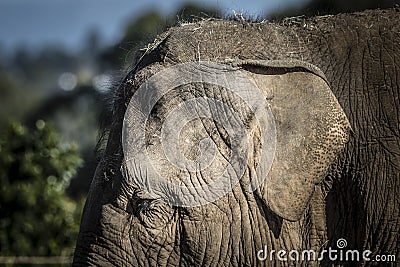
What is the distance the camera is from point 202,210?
4.96 m

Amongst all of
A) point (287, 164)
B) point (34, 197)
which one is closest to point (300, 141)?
point (287, 164)

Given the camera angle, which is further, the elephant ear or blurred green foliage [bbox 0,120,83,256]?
blurred green foliage [bbox 0,120,83,256]

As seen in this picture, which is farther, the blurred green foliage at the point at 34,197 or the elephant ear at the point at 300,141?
the blurred green foliage at the point at 34,197

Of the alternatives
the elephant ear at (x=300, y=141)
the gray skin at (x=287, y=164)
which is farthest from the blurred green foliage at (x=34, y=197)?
the elephant ear at (x=300, y=141)

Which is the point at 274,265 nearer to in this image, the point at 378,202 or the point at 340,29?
the point at 378,202

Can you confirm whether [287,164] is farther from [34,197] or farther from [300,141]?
[34,197]

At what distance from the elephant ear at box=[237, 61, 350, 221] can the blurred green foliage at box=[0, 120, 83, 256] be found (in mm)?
6621

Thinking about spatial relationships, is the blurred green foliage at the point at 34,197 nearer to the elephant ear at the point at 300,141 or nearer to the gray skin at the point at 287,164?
the gray skin at the point at 287,164

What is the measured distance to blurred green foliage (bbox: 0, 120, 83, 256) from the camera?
1120cm

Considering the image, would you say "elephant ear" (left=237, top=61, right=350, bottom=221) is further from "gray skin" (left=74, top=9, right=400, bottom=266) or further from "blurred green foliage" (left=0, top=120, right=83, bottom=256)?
"blurred green foliage" (left=0, top=120, right=83, bottom=256)

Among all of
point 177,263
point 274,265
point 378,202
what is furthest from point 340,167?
point 177,263

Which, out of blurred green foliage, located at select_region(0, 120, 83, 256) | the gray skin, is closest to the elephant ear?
the gray skin

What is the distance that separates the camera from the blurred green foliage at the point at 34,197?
36.8 ft

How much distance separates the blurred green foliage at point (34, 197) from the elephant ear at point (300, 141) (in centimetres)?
662
